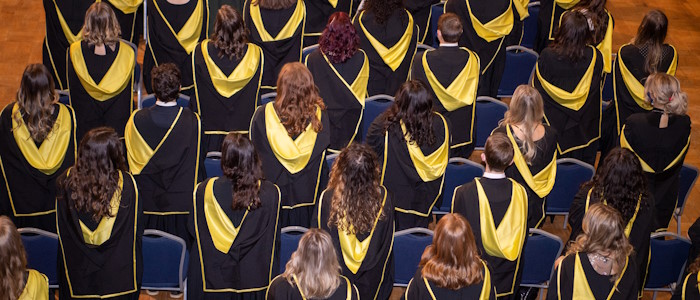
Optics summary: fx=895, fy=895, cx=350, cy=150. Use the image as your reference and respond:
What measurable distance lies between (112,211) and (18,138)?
1.14m

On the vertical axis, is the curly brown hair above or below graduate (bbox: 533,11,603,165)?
below

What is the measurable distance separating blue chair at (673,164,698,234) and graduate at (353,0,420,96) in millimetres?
2524

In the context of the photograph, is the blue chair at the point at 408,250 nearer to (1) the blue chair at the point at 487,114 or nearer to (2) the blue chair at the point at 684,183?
(1) the blue chair at the point at 487,114

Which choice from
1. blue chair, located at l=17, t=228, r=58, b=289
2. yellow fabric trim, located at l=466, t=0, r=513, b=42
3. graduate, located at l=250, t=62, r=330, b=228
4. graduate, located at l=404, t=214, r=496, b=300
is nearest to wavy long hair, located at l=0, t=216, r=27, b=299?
blue chair, located at l=17, t=228, r=58, b=289

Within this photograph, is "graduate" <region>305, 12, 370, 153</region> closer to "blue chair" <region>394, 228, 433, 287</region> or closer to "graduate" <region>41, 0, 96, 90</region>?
"blue chair" <region>394, 228, 433, 287</region>

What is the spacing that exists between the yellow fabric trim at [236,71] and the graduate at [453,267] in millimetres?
2797

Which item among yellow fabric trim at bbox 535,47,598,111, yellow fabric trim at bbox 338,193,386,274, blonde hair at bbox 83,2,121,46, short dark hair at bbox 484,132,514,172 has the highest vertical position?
blonde hair at bbox 83,2,121,46

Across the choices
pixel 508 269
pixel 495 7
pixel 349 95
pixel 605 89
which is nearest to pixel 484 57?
pixel 495 7

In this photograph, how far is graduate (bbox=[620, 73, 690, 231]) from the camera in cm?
652

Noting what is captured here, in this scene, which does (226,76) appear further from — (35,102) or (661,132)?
(661,132)

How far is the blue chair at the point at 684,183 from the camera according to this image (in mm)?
6840

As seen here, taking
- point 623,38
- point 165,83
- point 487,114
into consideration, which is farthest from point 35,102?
point 623,38

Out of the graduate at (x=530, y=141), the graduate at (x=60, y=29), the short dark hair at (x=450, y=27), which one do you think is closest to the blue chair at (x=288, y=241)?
the graduate at (x=530, y=141)

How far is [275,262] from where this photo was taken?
18.5ft
